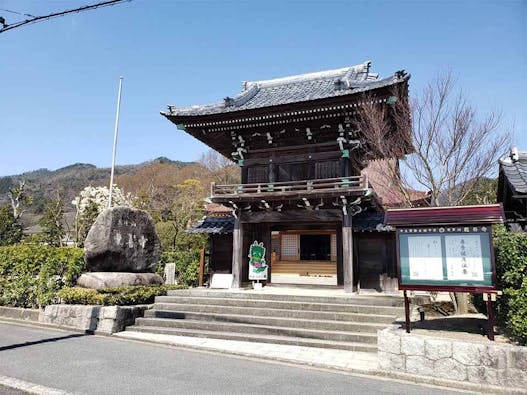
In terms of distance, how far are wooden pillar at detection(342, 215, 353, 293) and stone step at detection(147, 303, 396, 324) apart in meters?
3.20

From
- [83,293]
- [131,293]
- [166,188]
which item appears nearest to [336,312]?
[131,293]

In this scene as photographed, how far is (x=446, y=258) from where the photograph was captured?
660 cm

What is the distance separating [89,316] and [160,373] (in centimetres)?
495

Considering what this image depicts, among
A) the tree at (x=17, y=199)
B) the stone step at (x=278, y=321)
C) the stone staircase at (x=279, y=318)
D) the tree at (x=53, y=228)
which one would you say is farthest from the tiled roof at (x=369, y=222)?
the tree at (x=17, y=199)

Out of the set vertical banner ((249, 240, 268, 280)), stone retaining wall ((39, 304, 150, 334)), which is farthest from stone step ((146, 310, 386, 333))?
vertical banner ((249, 240, 268, 280))

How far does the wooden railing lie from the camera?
12625 millimetres

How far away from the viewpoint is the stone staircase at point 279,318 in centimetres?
848

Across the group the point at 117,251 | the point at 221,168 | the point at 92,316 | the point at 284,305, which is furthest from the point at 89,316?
the point at 221,168

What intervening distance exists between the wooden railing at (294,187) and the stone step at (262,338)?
19.1ft

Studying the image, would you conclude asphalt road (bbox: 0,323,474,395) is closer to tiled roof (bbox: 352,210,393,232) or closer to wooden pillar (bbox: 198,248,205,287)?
tiled roof (bbox: 352,210,393,232)

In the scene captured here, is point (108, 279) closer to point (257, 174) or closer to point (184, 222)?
point (257, 174)

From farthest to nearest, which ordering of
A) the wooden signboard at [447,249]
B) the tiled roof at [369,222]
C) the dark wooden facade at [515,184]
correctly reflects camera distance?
the tiled roof at [369,222] < the dark wooden facade at [515,184] < the wooden signboard at [447,249]

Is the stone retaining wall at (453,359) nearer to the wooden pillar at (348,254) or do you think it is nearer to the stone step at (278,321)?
the stone step at (278,321)

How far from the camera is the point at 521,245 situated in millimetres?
6152
